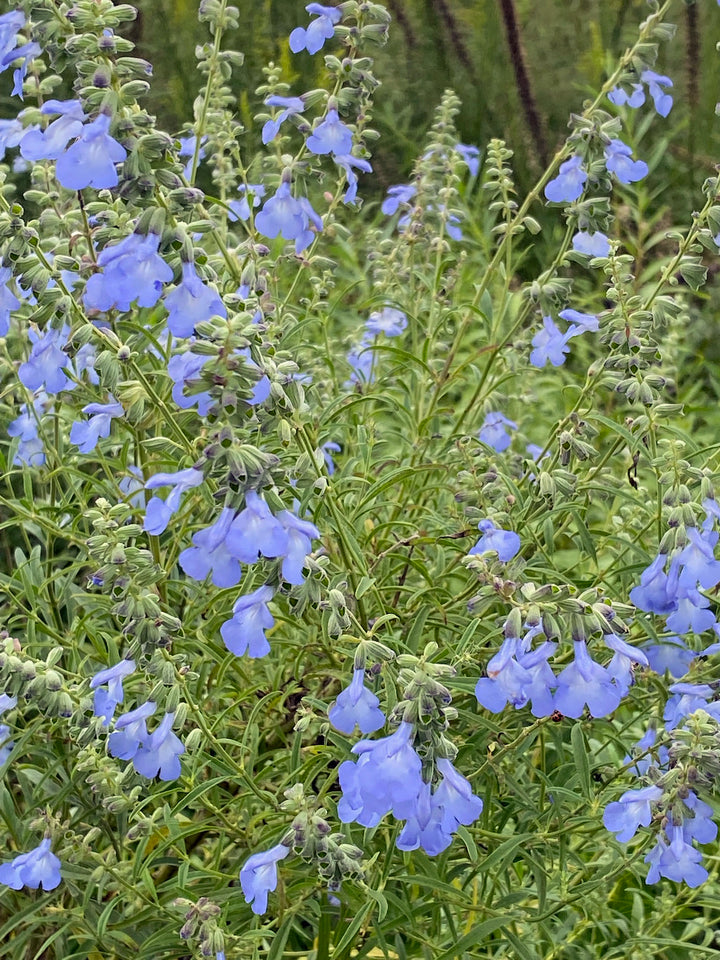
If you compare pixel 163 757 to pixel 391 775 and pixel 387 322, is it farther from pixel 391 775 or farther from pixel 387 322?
pixel 387 322

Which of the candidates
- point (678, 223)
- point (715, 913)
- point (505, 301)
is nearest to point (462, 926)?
point (715, 913)

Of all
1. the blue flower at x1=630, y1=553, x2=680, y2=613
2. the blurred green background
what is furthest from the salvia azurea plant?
the blurred green background

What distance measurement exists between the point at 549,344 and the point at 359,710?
0.88 m

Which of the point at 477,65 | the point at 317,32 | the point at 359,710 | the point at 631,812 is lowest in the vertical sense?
the point at 477,65

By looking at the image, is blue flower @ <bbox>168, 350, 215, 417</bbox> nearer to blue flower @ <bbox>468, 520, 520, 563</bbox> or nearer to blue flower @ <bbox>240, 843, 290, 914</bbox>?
blue flower @ <bbox>468, 520, 520, 563</bbox>

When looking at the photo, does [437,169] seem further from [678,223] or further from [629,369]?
[678,223]

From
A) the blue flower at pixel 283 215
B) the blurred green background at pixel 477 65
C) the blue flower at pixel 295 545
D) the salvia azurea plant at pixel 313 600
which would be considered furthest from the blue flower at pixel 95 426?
the blurred green background at pixel 477 65

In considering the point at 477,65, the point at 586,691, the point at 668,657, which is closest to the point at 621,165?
the point at 668,657

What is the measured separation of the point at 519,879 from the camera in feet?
7.12

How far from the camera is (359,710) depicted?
4.50ft

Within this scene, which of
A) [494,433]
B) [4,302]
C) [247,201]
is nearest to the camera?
[4,302]

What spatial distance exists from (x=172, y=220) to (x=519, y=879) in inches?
59.4

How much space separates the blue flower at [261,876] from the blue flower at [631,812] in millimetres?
460

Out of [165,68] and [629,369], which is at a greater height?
[629,369]
